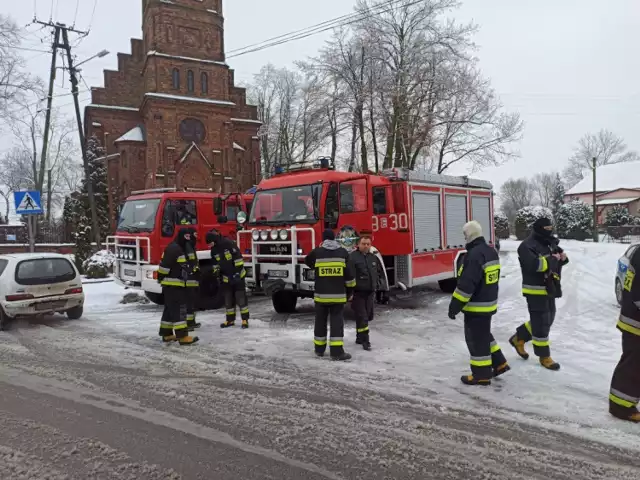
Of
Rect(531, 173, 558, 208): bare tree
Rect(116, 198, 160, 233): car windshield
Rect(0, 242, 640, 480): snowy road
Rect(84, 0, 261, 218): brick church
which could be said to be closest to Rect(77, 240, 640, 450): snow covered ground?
Rect(0, 242, 640, 480): snowy road

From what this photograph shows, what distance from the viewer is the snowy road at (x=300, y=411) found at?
11.5 feet

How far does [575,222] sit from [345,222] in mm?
31799

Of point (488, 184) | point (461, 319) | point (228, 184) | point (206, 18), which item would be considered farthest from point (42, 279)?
point (206, 18)

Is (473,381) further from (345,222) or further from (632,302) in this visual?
(345,222)

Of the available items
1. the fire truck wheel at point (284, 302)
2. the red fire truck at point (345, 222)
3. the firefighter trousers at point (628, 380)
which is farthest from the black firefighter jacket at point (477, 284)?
the fire truck wheel at point (284, 302)

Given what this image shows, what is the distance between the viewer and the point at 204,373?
577 cm

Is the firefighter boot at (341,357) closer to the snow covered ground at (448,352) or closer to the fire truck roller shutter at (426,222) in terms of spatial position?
the snow covered ground at (448,352)

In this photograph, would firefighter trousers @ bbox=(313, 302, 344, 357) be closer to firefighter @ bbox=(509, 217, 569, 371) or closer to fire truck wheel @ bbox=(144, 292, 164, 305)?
firefighter @ bbox=(509, 217, 569, 371)

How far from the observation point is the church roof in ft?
107

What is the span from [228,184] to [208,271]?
25.0 meters

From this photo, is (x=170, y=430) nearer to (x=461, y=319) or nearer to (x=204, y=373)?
(x=204, y=373)

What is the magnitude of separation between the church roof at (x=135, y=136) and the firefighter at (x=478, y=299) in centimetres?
3138

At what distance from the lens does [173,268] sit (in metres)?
7.21

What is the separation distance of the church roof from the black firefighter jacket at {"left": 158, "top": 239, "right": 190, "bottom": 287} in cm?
2808
